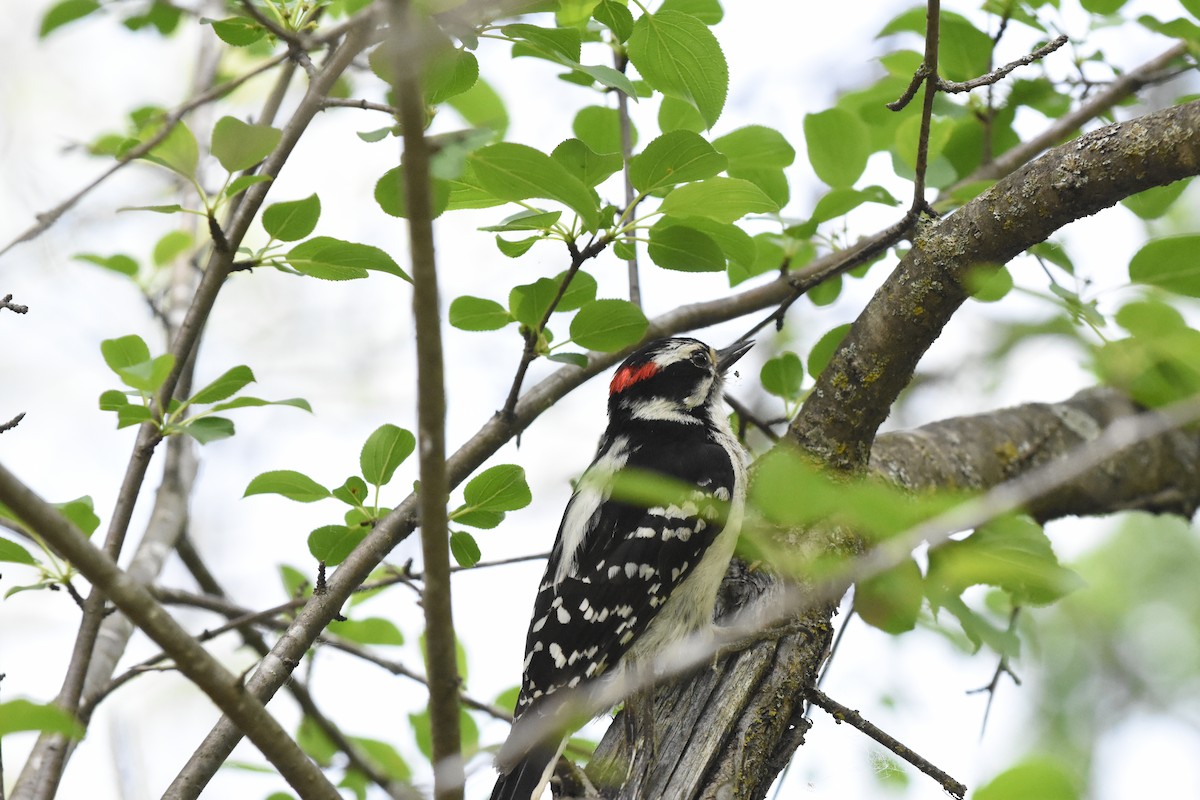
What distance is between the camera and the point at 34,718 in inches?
52.4

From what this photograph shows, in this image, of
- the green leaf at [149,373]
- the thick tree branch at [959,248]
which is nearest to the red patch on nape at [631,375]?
the thick tree branch at [959,248]

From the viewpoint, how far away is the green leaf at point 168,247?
12.4ft

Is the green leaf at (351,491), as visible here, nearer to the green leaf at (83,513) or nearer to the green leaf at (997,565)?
the green leaf at (83,513)

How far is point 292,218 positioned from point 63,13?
69cm

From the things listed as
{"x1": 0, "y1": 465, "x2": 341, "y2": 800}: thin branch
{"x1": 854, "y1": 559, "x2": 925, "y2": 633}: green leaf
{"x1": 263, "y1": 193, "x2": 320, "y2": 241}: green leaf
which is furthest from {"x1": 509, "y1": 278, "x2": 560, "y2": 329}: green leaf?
{"x1": 0, "y1": 465, "x2": 341, "y2": 800}: thin branch

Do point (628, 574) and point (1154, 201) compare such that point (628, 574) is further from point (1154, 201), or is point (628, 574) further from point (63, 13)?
point (63, 13)

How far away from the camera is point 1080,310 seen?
262 centimetres

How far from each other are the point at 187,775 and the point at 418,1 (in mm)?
1601

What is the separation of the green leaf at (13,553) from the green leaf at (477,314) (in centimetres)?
108

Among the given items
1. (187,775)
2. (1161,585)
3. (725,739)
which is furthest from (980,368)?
(187,775)

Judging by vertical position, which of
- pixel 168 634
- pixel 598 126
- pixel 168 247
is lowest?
pixel 168 634

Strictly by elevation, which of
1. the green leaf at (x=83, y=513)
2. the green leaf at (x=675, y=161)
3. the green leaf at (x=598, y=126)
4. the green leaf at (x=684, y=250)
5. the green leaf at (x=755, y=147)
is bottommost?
the green leaf at (x=83, y=513)

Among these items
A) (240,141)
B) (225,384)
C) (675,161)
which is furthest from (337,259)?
(675,161)

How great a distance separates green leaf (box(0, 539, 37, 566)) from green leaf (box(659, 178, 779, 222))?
1591 millimetres
